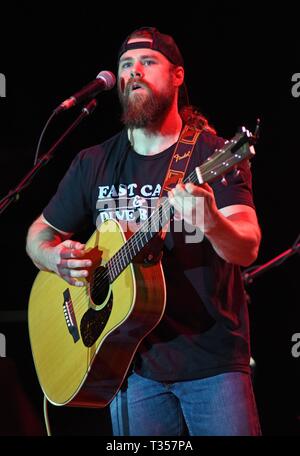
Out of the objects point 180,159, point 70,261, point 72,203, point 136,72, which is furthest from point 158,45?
point 70,261

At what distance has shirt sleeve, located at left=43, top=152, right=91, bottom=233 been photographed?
2.99 m

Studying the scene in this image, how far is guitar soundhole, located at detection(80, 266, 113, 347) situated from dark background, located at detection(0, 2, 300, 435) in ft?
7.09

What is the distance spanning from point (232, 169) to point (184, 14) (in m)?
→ 2.83

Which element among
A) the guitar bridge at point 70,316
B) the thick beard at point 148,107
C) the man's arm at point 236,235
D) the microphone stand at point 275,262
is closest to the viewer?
the man's arm at point 236,235

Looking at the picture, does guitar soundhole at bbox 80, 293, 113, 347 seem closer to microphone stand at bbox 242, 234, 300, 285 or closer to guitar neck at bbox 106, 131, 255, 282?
guitar neck at bbox 106, 131, 255, 282

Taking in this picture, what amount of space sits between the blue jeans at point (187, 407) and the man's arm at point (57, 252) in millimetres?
542

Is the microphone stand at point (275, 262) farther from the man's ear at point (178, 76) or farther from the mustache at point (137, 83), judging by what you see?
the mustache at point (137, 83)

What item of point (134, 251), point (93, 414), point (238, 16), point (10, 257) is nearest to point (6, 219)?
point (10, 257)

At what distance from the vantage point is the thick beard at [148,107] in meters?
2.79

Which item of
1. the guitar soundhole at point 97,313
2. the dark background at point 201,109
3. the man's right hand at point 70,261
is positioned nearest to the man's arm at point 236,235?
the guitar soundhole at point 97,313

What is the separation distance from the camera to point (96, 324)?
107 inches

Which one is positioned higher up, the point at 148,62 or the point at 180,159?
the point at 148,62

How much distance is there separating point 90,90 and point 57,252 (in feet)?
2.51

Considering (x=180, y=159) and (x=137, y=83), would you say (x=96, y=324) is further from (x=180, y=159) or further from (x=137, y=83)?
(x=137, y=83)
